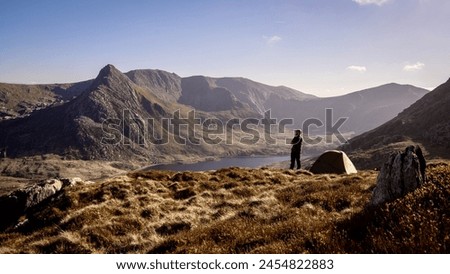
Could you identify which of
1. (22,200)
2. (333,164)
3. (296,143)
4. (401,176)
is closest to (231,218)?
(401,176)

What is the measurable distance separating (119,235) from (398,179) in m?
11.3

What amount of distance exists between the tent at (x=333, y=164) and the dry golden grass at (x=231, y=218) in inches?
138

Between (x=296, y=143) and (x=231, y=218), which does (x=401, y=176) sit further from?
(x=296, y=143)

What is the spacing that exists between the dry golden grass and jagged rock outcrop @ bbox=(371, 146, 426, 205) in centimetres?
57

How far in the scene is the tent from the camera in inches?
1193

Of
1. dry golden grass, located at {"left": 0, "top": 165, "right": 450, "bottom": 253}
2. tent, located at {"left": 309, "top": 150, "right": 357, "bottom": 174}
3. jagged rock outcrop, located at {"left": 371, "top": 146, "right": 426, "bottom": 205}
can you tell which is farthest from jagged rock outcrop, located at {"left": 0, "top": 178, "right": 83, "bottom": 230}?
tent, located at {"left": 309, "top": 150, "right": 357, "bottom": 174}

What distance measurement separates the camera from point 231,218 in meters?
14.2

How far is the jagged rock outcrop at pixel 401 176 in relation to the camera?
9680 millimetres

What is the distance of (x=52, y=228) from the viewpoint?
1583 cm

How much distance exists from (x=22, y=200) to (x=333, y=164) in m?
25.3

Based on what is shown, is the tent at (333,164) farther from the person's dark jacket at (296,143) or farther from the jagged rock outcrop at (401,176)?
the jagged rock outcrop at (401,176)

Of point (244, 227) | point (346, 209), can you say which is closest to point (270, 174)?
point (346, 209)

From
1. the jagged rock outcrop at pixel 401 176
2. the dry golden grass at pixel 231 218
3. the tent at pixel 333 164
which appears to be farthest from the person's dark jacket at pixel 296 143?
the jagged rock outcrop at pixel 401 176
